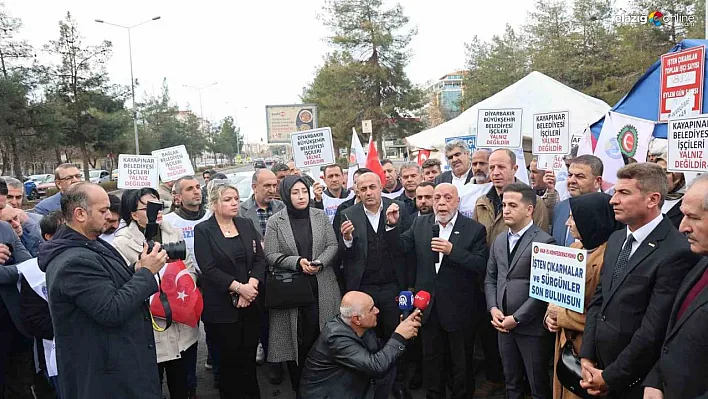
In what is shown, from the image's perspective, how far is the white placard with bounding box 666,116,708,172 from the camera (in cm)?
378

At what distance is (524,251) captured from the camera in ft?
11.9

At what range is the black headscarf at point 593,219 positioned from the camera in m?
3.18

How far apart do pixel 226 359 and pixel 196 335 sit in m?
0.34

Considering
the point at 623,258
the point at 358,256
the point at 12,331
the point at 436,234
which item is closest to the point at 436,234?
the point at 436,234

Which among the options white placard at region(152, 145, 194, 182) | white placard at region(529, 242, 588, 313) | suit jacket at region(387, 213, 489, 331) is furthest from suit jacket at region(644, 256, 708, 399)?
white placard at region(152, 145, 194, 182)

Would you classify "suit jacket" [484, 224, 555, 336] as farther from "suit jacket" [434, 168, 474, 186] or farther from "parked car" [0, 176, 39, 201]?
"parked car" [0, 176, 39, 201]

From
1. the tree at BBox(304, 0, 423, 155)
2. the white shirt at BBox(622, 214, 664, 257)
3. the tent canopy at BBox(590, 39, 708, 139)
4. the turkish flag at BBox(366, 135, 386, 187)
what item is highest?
the tree at BBox(304, 0, 423, 155)

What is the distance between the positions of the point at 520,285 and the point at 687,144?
1769 mm

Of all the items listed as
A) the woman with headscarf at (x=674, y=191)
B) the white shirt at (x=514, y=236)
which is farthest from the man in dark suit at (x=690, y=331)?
the woman with headscarf at (x=674, y=191)

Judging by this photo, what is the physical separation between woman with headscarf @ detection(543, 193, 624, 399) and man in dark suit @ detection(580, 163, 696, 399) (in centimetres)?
18

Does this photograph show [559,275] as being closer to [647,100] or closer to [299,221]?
[299,221]

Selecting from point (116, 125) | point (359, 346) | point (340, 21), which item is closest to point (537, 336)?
point (359, 346)

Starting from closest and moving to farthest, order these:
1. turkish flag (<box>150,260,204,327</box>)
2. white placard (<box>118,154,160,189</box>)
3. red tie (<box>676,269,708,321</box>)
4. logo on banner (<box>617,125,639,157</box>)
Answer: red tie (<box>676,269,708,321</box>)
turkish flag (<box>150,260,204,327</box>)
logo on banner (<box>617,125,639,157</box>)
white placard (<box>118,154,160,189</box>)

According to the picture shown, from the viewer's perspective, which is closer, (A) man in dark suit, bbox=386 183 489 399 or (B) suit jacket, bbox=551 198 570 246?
(A) man in dark suit, bbox=386 183 489 399
